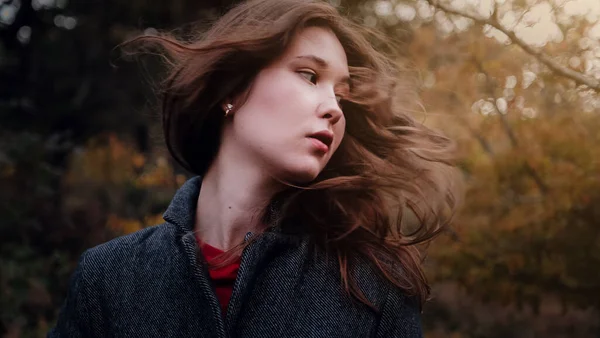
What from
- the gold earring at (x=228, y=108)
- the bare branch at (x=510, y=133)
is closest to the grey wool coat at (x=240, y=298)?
the gold earring at (x=228, y=108)

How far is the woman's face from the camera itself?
67.7 inches

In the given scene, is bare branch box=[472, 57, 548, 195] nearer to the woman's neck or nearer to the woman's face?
the woman's face

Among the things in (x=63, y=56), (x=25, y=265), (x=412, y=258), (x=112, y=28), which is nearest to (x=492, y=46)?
(x=412, y=258)

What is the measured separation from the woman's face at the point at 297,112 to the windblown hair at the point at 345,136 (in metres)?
0.05

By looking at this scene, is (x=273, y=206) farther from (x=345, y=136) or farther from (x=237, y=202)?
(x=345, y=136)

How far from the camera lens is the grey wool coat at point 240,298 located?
174 centimetres

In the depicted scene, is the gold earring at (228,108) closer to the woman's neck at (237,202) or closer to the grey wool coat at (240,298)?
the woman's neck at (237,202)

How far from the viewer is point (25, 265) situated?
233 inches

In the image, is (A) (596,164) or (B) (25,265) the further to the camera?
(B) (25,265)

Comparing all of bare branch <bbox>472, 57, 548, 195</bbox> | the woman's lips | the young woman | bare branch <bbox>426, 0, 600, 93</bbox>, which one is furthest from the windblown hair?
bare branch <bbox>472, 57, 548, 195</bbox>

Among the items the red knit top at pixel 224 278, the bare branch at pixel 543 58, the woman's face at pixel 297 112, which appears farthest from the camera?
the bare branch at pixel 543 58

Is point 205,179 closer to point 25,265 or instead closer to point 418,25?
point 418,25

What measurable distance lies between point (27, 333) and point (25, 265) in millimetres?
617

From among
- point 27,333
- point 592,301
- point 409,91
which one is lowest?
point 27,333
